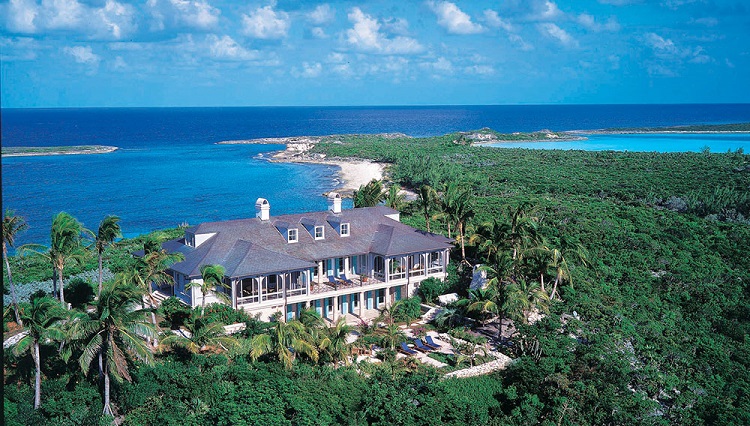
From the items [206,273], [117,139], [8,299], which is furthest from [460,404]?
[117,139]

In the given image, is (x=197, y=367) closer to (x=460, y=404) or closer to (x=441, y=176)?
(x=460, y=404)

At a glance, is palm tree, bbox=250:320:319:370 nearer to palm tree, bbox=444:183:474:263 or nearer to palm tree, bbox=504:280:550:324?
palm tree, bbox=504:280:550:324

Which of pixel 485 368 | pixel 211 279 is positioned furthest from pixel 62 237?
pixel 485 368

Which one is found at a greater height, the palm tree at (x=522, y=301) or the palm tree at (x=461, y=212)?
the palm tree at (x=461, y=212)

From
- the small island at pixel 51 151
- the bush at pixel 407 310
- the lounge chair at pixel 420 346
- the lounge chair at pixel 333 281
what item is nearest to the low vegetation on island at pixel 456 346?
the bush at pixel 407 310

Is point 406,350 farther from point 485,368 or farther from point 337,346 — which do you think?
point 337,346

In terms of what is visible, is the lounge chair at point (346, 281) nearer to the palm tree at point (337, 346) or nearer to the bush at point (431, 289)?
the bush at point (431, 289)
